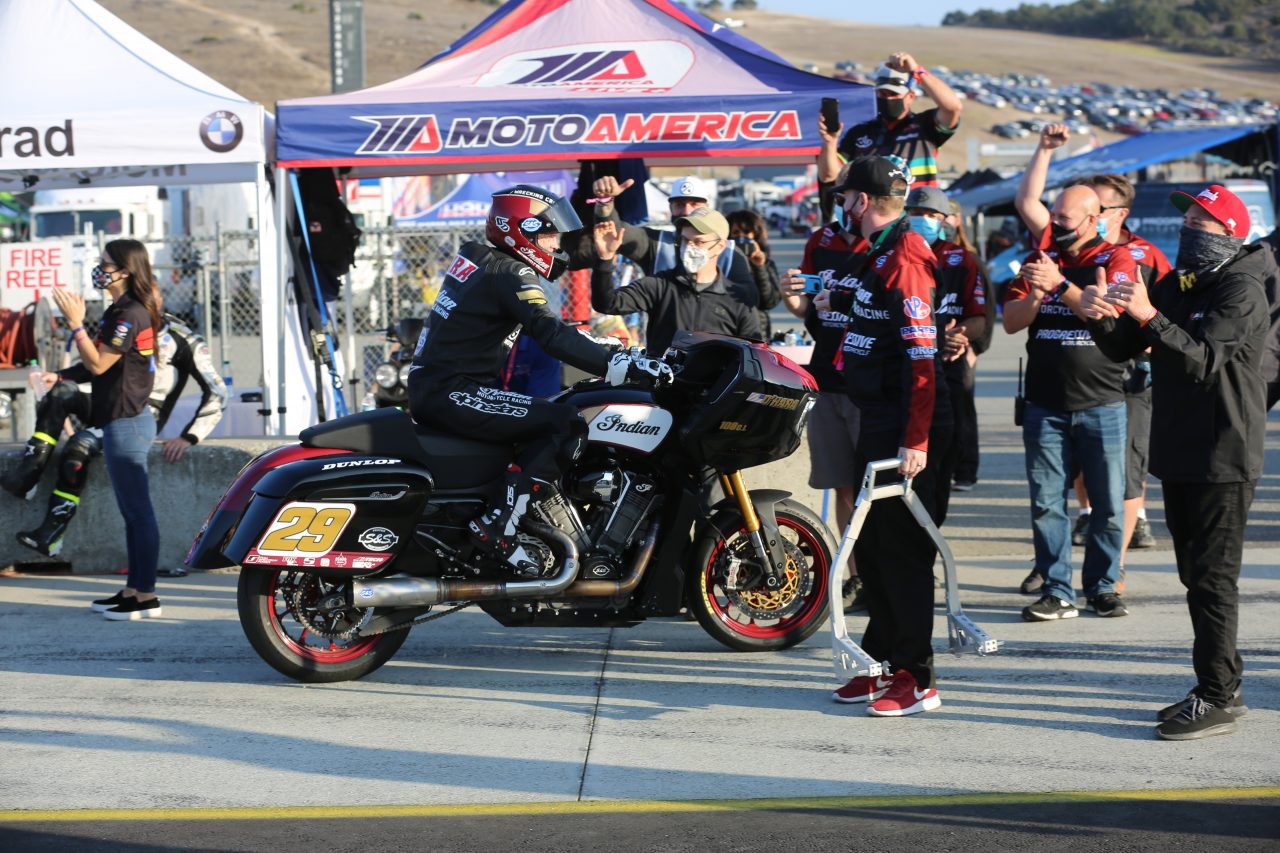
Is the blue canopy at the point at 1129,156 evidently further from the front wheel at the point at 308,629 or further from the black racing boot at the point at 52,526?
the front wheel at the point at 308,629

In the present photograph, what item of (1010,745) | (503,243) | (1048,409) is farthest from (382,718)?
(1048,409)

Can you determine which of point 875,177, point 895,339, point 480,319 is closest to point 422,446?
point 480,319

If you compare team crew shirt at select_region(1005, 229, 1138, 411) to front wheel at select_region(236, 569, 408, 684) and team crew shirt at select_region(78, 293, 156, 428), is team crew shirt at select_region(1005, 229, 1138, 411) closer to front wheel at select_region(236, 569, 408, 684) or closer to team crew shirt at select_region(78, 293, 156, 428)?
front wheel at select_region(236, 569, 408, 684)

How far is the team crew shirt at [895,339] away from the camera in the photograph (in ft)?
18.9

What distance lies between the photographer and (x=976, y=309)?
7.89 meters

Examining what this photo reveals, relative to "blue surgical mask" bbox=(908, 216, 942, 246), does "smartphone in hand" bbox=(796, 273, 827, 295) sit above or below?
below

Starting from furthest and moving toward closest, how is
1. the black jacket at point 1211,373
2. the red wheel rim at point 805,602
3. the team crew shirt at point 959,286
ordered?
the team crew shirt at point 959,286, the red wheel rim at point 805,602, the black jacket at point 1211,373

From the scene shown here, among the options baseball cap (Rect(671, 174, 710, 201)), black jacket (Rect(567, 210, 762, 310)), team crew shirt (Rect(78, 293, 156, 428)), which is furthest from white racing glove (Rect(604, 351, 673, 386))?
team crew shirt (Rect(78, 293, 156, 428))

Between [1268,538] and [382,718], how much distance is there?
570cm

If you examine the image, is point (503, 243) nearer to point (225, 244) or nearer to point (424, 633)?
point (424, 633)

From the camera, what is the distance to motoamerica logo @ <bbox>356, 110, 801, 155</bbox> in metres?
9.64

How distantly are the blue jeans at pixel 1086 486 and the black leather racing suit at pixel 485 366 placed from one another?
8.13 ft

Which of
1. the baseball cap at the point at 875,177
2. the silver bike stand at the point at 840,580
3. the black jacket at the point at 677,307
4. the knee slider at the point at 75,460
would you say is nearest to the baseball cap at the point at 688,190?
the black jacket at the point at 677,307

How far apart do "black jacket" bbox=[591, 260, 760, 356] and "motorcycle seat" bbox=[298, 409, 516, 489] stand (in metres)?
1.37
